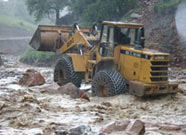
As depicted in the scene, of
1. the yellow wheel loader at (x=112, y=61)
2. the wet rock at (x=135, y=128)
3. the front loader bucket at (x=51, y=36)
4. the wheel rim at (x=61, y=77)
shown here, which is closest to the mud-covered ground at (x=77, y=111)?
the yellow wheel loader at (x=112, y=61)

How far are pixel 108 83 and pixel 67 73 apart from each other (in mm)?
3148

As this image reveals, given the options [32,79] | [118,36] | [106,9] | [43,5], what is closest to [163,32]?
[106,9]

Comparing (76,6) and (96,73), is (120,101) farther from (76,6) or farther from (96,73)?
(76,6)

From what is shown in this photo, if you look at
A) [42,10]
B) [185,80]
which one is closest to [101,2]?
[42,10]

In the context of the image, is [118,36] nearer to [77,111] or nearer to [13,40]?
[77,111]

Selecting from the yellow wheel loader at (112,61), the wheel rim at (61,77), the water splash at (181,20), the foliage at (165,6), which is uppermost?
the foliage at (165,6)

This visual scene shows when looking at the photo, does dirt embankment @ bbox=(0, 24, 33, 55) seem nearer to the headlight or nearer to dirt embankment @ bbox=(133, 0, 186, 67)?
dirt embankment @ bbox=(133, 0, 186, 67)

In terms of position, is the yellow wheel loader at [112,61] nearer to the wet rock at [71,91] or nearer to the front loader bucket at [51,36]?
the front loader bucket at [51,36]

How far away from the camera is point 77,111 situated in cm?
1224

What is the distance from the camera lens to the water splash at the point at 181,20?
23837mm

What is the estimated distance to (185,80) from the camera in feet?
Result: 60.5

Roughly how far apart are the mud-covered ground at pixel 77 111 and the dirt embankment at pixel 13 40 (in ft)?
109

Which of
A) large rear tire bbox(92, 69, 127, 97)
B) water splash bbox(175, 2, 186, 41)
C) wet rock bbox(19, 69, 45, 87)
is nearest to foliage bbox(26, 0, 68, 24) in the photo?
water splash bbox(175, 2, 186, 41)

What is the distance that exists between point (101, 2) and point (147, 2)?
11.3 ft
